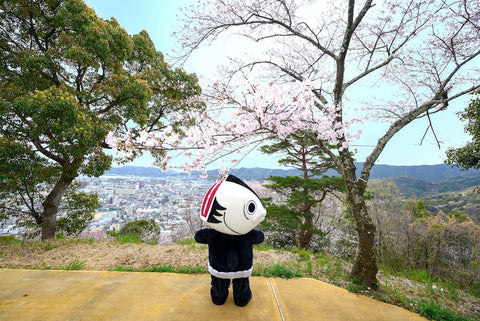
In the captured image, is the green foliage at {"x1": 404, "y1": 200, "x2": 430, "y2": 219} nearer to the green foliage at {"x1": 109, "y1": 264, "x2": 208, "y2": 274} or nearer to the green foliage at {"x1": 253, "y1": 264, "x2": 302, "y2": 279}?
the green foliage at {"x1": 253, "y1": 264, "x2": 302, "y2": 279}

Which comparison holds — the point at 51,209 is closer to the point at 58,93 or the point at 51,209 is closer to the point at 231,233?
the point at 58,93

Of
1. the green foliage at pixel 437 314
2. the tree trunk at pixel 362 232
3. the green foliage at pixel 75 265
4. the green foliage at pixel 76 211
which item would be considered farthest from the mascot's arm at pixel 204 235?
the green foliage at pixel 76 211

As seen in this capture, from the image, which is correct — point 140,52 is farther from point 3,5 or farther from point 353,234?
point 353,234

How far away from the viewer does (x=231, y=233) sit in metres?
2.41

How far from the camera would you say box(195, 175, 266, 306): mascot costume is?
235 centimetres

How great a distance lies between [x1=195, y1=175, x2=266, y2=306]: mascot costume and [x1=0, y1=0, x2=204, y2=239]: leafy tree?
105 inches

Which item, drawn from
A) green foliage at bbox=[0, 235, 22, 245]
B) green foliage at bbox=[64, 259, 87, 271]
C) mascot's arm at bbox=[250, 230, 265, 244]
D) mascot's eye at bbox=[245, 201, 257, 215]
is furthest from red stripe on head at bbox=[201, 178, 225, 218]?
green foliage at bbox=[0, 235, 22, 245]

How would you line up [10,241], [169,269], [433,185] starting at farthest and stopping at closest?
[433,185]
[10,241]
[169,269]

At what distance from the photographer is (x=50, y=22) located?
568 centimetres

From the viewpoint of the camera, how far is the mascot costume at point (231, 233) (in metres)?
2.35

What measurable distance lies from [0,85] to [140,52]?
376cm

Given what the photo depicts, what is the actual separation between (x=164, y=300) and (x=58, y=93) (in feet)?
16.7

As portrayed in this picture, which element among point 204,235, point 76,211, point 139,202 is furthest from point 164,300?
point 139,202

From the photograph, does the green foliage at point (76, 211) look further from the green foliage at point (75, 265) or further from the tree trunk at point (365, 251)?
the tree trunk at point (365, 251)
